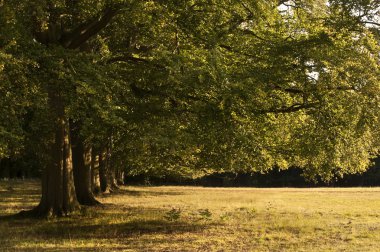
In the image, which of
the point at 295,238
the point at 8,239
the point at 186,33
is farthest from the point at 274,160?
the point at 8,239

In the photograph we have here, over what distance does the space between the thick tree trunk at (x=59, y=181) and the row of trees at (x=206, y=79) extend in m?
0.57

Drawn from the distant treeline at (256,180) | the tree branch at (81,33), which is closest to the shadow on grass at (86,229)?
the tree branch at (81,33)

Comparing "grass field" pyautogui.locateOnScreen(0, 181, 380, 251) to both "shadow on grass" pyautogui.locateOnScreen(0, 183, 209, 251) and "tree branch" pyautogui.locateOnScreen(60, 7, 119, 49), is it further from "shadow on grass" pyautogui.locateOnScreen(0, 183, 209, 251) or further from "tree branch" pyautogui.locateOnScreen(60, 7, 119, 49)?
"tree branch" pyautogui.locateOnScreen(60, 7, 119, 49)

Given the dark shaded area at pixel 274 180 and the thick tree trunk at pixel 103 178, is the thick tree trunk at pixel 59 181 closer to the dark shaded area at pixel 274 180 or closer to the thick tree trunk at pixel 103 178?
the thick tree trunk at pixel 103 178

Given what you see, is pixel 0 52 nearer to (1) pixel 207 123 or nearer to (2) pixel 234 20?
(1) pixel 207 123

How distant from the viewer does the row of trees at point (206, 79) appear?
12.3 metres

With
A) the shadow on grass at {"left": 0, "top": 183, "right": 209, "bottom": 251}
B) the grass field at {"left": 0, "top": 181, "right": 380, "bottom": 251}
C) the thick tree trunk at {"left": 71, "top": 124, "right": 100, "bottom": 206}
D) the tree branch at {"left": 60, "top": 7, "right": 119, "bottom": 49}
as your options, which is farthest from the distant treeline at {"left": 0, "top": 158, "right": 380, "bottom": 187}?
the tree branch at {"left": 60, "top": 7, "right": 119, "bottom": 49}

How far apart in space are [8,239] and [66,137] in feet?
16.6

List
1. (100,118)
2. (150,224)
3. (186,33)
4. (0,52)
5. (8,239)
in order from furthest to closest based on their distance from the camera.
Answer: (150,224), (186,33), (8,239), (100,118), (0,52)

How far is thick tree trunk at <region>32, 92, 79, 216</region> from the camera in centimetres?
1730

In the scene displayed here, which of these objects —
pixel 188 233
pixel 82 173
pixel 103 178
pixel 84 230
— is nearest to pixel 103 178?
pixel 103 178

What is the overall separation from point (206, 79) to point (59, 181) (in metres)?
7.92

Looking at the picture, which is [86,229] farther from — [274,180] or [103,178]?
[274,180]

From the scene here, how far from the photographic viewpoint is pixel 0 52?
1066cm
